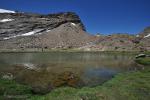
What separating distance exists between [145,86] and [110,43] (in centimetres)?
16640

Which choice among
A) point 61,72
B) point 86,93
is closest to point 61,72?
point 61,72

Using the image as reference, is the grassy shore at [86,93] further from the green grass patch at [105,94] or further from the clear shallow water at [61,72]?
the clear shallow water at [61,72]

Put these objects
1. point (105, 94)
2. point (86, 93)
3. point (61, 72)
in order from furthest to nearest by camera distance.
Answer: point (61, 72), point (105, 94), point (86, 93)

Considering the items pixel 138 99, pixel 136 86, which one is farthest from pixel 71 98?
pixel 136 86

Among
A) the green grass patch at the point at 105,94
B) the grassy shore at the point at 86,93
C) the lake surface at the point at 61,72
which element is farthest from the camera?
the lake surface at the point at 61,72

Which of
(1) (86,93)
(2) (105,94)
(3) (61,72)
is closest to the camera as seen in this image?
(1) (86,93)

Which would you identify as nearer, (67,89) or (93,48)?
(67,89)

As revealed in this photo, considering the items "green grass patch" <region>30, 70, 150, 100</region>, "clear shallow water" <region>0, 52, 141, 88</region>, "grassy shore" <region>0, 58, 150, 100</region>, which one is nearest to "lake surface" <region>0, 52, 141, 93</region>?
"clear shallow water" <region>0, 52, 141, 88</region>

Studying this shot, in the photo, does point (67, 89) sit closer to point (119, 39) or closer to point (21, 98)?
point (21, 98)

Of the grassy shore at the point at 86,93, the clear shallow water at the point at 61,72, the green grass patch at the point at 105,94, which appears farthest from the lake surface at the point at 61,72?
the green grass patch at the point at 105,94

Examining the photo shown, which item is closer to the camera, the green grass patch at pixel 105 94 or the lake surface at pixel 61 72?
the green grass patch at pixel 105 94

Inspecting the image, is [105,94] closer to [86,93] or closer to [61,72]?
[86,93]

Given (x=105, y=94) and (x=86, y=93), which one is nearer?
(x=86, y=93)

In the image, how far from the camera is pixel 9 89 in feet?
76.7
